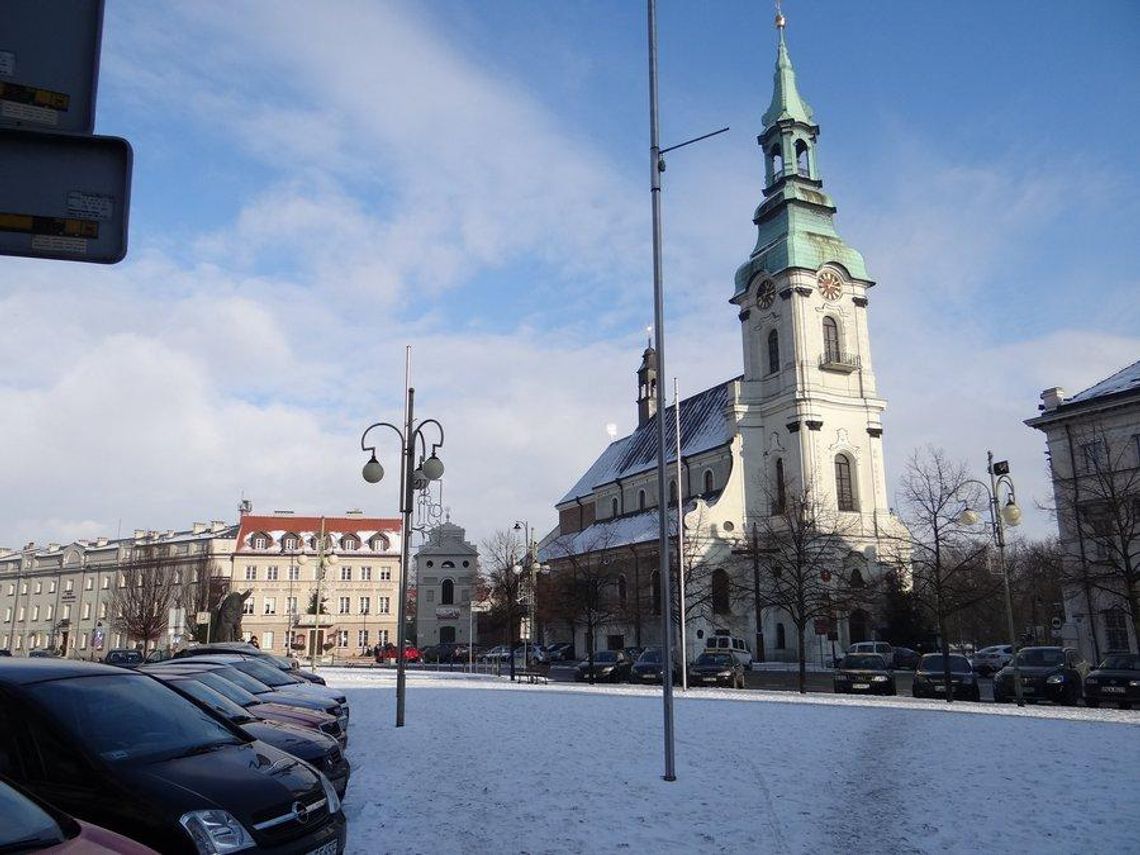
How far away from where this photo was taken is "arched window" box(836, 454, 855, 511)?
5744cm

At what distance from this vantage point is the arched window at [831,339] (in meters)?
59.5

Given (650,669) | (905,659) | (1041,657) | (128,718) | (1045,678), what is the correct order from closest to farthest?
1. (128,718)
2. (1045,678)
3. (1041,657)
4. (650,669)
5. (905,659)

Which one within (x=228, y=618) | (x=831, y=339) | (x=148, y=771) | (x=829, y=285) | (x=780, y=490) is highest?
(x=829, y=285)

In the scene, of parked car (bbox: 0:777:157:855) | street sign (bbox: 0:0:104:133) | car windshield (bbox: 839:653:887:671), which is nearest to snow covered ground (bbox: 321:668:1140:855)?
parked car (bbox: 0:777:157:855)

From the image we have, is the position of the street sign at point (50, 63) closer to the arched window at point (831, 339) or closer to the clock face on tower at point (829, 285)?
the clock face on tower at point (829, 285)

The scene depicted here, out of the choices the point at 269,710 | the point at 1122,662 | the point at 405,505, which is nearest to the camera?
the point at 269,710

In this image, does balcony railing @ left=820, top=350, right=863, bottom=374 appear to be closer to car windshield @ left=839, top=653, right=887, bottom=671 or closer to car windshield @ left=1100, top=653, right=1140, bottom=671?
car windshield @ left=839, top=653, right=887, bottom=671

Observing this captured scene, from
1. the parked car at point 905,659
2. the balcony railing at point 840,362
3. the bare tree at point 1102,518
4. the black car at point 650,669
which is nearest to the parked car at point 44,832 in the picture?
the black car at point 650,669

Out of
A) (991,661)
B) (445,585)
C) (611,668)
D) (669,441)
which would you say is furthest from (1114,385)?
(445,585)

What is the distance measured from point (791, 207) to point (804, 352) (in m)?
10.4

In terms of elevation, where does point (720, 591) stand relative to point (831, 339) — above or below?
below

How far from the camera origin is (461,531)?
8338 cm

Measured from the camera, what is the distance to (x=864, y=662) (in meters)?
31.5

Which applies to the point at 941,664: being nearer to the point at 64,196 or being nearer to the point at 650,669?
the point at 650,669
